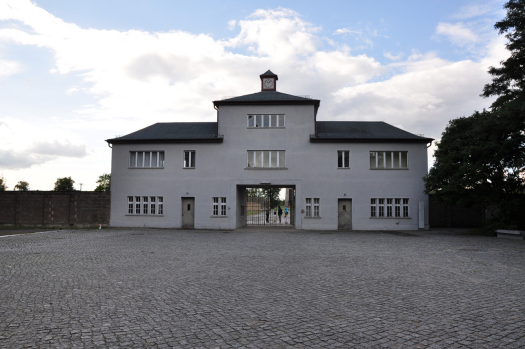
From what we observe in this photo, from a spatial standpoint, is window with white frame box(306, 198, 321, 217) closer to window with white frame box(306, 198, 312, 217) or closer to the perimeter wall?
window with white frame box(306, 198, 312, 217)

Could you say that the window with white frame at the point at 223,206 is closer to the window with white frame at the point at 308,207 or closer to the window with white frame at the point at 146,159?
the window with white frame at the point at 146,159

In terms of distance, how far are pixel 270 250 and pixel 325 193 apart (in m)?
13.5

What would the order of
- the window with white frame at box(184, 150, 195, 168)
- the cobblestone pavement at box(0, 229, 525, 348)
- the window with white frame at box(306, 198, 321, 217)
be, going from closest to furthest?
1. the cobblestone pavement at box(0, 229, 525, 348)
2. the window with white frame at box(306, 198, 321, 217)
3. the window with white frame at box(184, 150, 195, 168)

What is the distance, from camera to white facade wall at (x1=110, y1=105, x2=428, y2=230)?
28.0 metres

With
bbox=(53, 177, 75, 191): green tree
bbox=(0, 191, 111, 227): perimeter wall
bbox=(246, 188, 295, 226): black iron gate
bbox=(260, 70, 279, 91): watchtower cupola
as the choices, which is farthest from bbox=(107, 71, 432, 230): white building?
bbox=(53, 177, 75, 191): green tree

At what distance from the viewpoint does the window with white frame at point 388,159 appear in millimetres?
28234

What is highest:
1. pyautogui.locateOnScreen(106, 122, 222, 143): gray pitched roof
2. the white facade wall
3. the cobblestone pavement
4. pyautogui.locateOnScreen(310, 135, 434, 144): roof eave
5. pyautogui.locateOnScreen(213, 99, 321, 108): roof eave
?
pyautogui.locateOnScreen(213, 99, 321, 108): roof eave

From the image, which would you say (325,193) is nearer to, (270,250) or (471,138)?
(471,138)

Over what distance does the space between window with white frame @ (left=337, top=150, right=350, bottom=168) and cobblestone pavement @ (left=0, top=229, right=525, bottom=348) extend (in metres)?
15.8

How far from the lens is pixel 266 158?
2855cm

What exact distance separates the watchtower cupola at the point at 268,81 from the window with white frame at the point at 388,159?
9865 mm

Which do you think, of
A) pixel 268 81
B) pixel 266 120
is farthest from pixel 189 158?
pixel 268 81

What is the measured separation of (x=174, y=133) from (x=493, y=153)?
71.5 feet

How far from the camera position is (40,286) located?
27.1 feet
